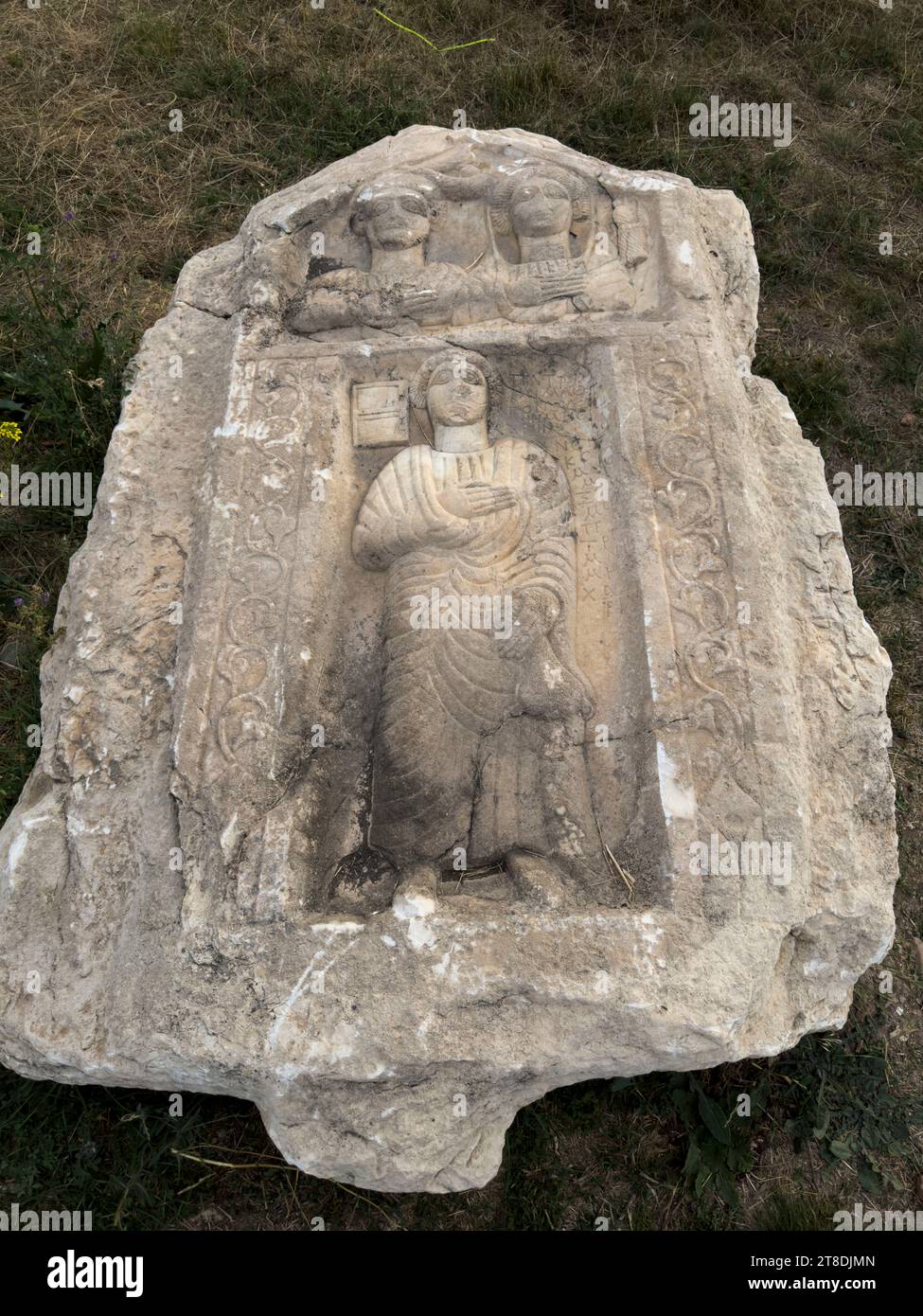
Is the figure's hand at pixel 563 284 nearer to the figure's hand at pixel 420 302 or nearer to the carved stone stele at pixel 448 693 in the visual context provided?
the carved stone stele at pixel 448 693

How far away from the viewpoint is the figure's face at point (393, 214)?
15.1 ft

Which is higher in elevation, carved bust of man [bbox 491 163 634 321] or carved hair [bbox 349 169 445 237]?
carved hair [bbox 349 169 445 237]

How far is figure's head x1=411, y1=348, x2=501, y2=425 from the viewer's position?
4270 millimetres

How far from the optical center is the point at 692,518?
386cm

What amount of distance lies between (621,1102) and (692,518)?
255 cm

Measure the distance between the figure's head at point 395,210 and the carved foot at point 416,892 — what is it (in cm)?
282

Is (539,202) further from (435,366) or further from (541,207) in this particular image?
(435,366)

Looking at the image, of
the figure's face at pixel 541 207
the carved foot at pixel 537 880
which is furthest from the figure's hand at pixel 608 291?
the carved foot at pixel 537 880

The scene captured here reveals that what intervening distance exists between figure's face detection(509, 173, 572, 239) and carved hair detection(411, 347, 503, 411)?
2.33ft

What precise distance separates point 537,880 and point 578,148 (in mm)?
5398

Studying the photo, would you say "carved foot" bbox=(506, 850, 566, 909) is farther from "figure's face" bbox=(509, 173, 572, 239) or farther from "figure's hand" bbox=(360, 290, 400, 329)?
"figure's face" bbox=(509, 173, 572, 239)

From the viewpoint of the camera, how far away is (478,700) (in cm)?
387

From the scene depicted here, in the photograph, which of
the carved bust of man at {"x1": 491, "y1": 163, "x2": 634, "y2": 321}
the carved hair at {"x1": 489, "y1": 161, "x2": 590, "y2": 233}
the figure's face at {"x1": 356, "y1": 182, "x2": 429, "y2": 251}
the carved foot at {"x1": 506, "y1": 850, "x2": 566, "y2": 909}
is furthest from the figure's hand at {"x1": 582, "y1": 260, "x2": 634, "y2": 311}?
the carved foot at {"x1": 506, "y1": 850, "x2": 566, "y2": 909}

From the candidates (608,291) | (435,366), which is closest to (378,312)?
(435,366)
